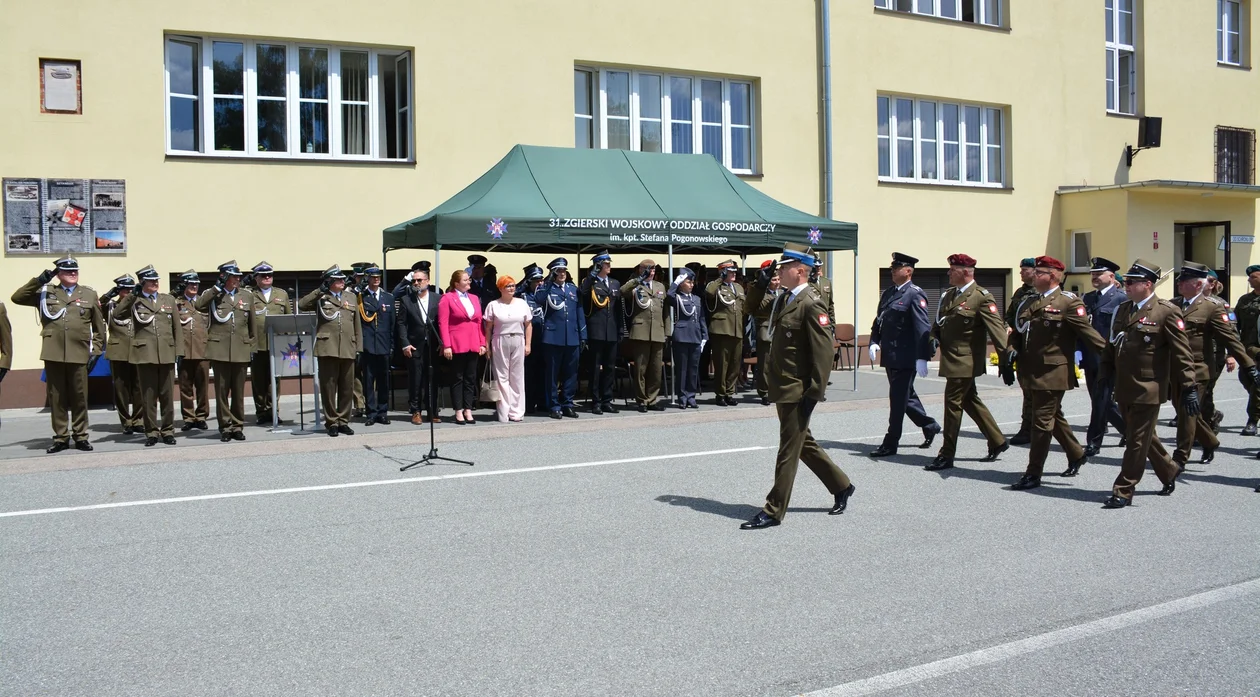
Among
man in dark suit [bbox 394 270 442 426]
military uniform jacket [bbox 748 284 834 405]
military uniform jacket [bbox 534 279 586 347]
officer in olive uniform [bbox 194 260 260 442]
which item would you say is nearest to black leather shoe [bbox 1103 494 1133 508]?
military uniform jacket [bbox 748 284 834 405]

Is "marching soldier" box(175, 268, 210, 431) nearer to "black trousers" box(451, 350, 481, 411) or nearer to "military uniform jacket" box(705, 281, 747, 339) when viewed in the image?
"black trousers" box(451, 350, 481, 411)

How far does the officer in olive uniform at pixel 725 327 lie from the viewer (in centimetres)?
1525

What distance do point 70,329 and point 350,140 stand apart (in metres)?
6.92

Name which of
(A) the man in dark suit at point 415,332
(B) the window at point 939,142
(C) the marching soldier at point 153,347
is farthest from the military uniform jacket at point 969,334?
(B) the window at point 939,142

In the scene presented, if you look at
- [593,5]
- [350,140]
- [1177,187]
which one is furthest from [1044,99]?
[350,140]

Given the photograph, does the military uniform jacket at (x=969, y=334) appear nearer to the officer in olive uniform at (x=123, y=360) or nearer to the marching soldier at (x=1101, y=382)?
the marching soldier at (x=1101, y=382)

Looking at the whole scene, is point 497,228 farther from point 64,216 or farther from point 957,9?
point 957,9

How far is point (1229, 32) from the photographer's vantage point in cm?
2825

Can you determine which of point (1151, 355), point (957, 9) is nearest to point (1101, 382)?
point (1151, 355)

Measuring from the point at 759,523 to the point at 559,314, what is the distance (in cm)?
691

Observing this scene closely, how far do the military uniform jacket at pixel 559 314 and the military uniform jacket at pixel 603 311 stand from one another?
293 mm

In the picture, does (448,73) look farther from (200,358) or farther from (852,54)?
(852,54)

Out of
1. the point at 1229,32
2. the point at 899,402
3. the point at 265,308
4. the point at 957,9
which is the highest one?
the point at 1229,32

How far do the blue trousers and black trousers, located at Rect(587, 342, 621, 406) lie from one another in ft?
1.05
